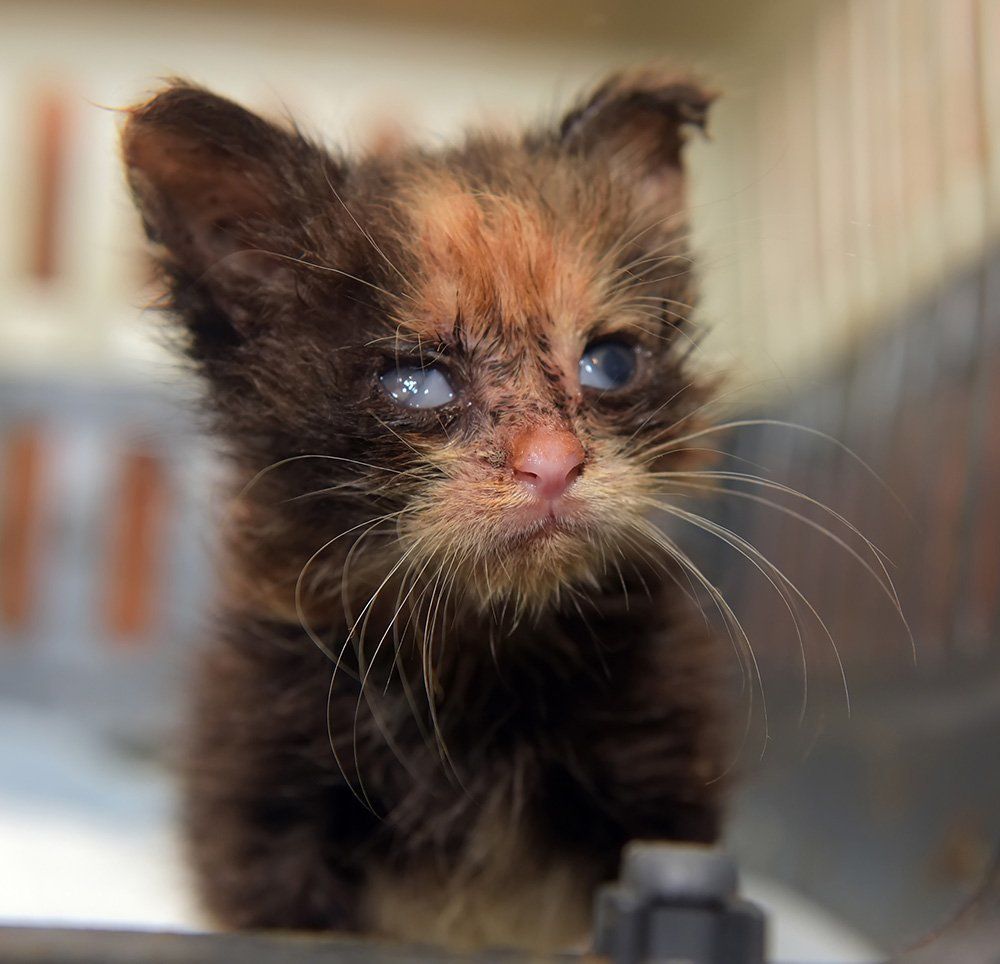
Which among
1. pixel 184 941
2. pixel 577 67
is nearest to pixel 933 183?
pixel 577 67

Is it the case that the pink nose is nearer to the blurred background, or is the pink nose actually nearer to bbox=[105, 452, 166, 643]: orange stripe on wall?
the blurred background

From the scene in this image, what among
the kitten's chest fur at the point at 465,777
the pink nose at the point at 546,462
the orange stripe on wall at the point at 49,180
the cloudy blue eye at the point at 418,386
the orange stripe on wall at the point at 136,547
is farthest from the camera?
the orange stripe on wall at the point at 136,547

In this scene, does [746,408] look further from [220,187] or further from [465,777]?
[220,187]

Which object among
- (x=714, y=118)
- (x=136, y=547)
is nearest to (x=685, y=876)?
(x=714, y=118)

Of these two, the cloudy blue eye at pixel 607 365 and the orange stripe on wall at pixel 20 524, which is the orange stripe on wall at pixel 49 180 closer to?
the orange stripe on wall at pixel 20 524

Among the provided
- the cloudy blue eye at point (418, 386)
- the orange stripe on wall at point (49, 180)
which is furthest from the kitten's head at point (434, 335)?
the orange stripe on wall at point (49, 180)

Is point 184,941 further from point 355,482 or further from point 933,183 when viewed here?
point 933,183
